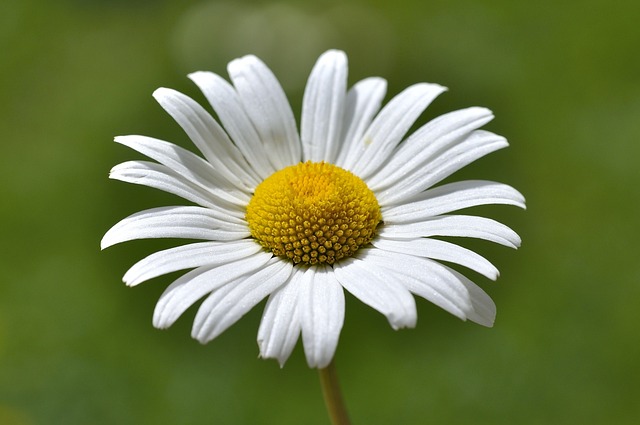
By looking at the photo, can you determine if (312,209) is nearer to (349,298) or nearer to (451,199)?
(451,199)

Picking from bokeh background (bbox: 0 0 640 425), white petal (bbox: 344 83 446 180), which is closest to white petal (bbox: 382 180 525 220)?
white petal (bbox: 344 83 446 180)

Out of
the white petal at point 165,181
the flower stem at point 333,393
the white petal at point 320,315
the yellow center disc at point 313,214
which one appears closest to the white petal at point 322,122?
the yellow center disc at point 313,214

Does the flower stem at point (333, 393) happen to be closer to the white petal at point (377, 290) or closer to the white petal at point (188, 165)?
the white petal at point (377, 290)

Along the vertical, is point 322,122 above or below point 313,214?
above

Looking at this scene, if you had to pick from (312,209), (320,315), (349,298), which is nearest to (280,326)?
(320,315)

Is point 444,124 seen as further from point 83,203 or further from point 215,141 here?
point 83,203

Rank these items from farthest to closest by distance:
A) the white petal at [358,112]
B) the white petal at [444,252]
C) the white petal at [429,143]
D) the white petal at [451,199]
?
the white petal at [358,112], the white petal at [429,143], the white petal at [451,199], the white petal at [444,252]

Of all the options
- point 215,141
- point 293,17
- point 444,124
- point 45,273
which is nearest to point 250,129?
point 215,141
